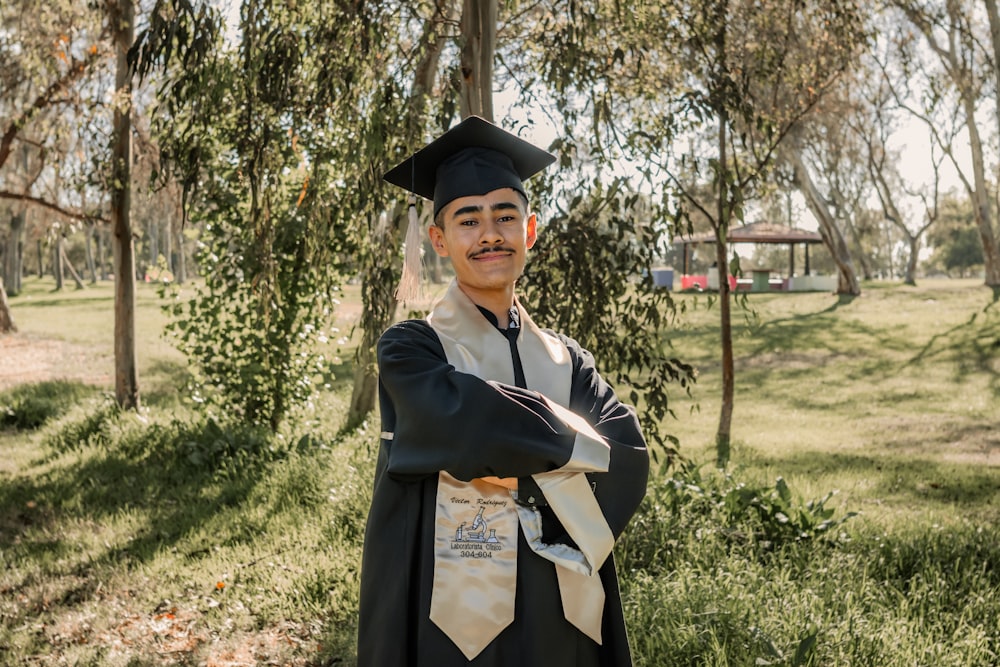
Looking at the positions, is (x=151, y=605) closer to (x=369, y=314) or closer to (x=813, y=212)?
(x=369, y=314)

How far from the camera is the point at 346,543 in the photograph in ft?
17.0

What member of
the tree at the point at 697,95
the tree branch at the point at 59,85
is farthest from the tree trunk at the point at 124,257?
the tree at the point at 697,95

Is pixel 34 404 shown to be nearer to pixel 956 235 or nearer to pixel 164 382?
pixel 164 382

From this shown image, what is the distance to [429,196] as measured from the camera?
2635mm

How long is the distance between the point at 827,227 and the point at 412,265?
22382 millimetres

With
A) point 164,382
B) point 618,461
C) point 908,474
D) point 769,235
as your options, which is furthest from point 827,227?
point 618,461

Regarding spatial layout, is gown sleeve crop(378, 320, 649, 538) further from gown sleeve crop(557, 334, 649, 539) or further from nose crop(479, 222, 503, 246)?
nose crop(479, 222, 503, 246)

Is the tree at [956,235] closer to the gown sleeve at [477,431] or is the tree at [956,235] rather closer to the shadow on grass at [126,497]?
the shadow on grass at [126,497]

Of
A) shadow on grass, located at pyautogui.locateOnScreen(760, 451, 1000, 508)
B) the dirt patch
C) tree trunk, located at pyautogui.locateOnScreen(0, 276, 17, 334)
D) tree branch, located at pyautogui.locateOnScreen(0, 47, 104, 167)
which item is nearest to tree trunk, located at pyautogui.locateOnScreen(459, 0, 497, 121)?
shadow on grass, located at pyautogui.locateOnScreen(760, 451, 1000, 508)

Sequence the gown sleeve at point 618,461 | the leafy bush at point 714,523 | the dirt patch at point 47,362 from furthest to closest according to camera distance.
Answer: the dirt patch at point 47,362 < the leafy bush at point 714,523 < the gown sleeve at point 618,461

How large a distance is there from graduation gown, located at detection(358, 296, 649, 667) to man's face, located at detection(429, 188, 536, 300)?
0.20m

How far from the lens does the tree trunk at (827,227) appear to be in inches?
872

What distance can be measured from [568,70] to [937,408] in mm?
9416

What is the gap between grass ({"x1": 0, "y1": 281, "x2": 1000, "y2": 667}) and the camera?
3717mm
